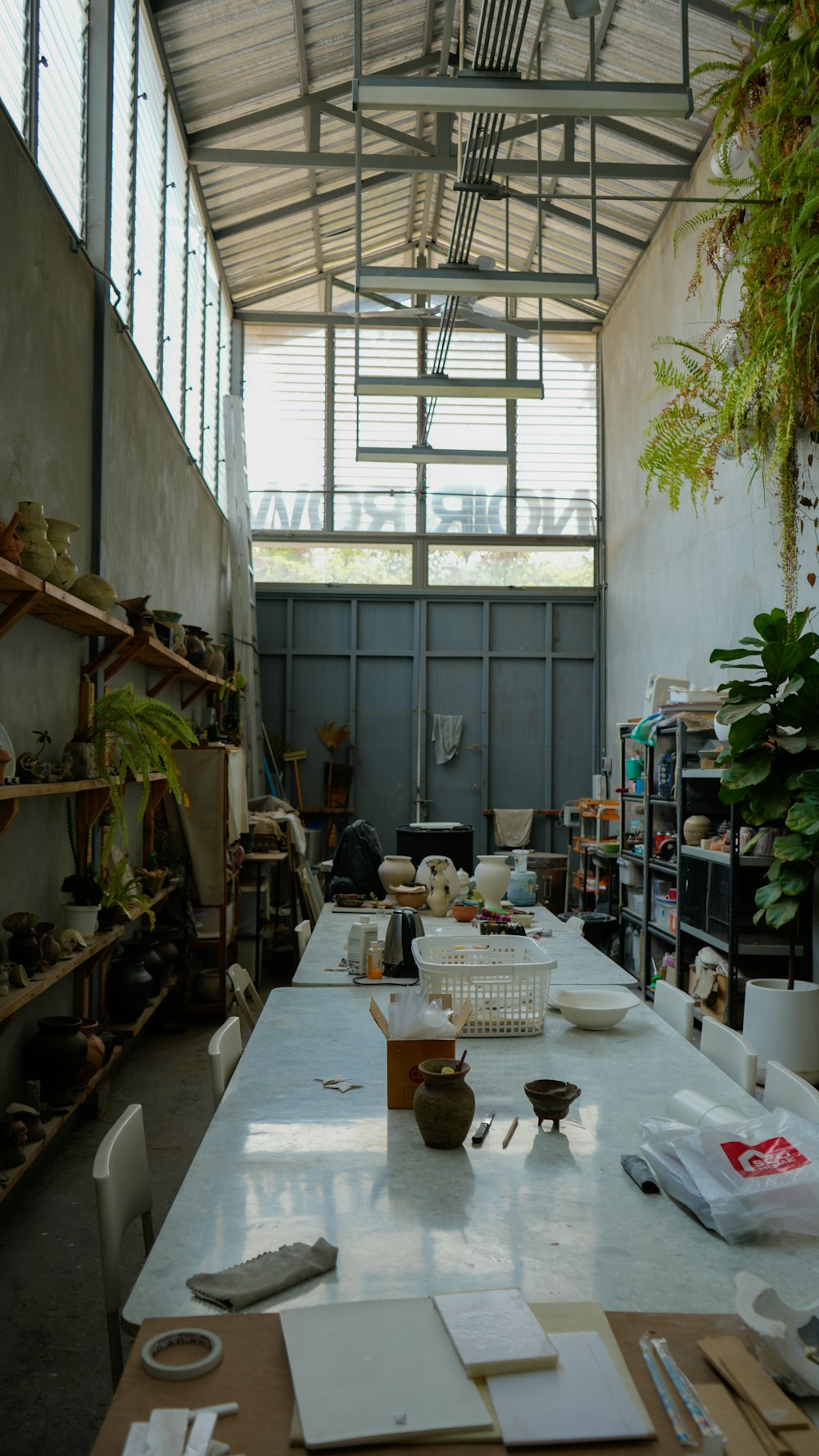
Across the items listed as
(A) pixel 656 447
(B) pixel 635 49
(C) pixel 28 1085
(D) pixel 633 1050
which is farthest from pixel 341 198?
(D) pixel 633 1050

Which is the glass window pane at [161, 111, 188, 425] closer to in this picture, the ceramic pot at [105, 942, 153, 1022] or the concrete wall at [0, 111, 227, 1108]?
the concrete wall at [0, 111, 227, 1108]

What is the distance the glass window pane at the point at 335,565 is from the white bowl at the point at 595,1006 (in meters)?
8.40

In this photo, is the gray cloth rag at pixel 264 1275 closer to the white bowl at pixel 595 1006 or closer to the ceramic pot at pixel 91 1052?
the white bowl at pixel 595 1006

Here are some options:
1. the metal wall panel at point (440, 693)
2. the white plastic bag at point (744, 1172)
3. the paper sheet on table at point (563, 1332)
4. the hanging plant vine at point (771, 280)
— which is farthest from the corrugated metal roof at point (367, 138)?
the paper sheet on table at point (563, 1332)

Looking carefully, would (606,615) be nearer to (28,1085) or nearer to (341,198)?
(341,198)

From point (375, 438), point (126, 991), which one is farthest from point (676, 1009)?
point (375, 438)

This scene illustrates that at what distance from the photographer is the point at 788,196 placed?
15.7 feet

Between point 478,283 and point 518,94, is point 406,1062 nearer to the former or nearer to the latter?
point 518,94

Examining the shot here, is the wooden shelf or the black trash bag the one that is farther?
the black trash bag

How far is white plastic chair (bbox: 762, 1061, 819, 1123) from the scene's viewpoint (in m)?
2.21

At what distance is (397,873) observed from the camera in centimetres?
542

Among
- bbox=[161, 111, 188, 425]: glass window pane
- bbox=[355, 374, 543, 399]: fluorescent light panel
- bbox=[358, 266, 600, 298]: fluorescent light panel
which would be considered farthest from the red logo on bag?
bbox=[161, 111, 188, 425]: glass window pane

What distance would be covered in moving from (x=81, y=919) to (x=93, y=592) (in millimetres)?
1409

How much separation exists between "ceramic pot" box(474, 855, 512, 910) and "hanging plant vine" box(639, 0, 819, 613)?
2224mm
